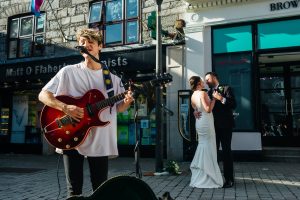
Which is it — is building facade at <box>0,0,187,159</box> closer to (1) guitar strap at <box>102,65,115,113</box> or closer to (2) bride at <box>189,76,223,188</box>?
(2) bride at <box>189,76,223,188</box>

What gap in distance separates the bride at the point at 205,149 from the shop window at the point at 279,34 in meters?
4.21

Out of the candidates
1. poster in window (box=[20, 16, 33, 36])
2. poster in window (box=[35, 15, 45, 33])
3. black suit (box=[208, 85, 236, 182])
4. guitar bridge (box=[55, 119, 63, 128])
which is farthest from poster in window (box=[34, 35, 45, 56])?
guitar bridge (box=[55, 119, 63, 128])

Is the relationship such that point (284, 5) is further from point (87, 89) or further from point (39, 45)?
point (39, 45)

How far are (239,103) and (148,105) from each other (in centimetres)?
307

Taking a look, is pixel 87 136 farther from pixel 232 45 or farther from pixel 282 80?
pixel 282 80

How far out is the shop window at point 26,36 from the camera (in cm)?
1282

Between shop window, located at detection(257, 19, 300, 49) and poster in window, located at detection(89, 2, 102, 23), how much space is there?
5.48 m

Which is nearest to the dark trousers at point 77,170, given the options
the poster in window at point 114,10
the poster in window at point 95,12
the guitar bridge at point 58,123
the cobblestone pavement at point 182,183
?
the guitar bridge at point 58,123

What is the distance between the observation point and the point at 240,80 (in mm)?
9562

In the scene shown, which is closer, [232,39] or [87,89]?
[87,89]

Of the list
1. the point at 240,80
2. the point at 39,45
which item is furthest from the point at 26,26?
the point at 240,80

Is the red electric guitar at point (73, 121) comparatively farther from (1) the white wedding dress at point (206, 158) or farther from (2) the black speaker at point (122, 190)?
(1) the white wedding dress at point (206, 158)

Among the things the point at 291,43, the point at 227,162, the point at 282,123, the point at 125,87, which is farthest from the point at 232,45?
the point at 125,87

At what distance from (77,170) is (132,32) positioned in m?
8.88
